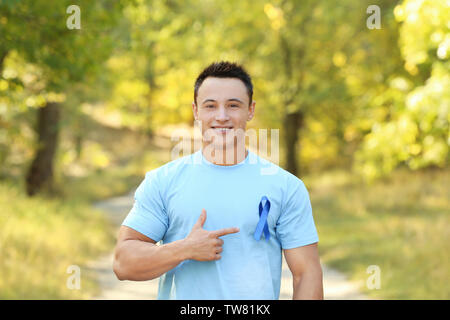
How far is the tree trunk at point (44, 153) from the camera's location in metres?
14.6

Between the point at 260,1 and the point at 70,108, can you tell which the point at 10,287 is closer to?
the point at 70,108

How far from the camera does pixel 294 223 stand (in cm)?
244

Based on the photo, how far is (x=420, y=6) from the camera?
19.6 ft

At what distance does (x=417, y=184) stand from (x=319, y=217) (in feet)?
12.0

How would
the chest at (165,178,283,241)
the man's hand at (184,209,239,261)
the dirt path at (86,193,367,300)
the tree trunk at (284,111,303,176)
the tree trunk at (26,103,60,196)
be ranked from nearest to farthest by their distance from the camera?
the man's hand at (184,209,239,261)
the chest at (165,178,283,241)
the dirt path at (86,193,367,300)
the tree trunk at (26,103,60,196)
the tree trunk at (284,111,303,176)

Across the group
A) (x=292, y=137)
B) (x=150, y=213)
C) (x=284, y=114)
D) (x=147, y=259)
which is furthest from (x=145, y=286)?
(x=292, y=137)

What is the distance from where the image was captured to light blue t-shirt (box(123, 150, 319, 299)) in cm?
236

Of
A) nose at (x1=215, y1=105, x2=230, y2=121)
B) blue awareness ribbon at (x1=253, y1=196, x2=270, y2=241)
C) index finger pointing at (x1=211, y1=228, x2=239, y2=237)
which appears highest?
nose at (x1=215, y1=105, x2=230, y2=121)

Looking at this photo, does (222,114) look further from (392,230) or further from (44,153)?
(44,153)

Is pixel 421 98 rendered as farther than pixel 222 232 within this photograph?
Yes

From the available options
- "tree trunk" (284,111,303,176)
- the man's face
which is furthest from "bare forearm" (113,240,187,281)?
"tree trunk" (284,111,303,176)

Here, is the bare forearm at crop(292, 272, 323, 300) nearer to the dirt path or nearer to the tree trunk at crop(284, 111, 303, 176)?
the dirt path

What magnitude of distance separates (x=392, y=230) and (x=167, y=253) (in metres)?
10.6

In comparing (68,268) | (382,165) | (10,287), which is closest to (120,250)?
(10,287)
